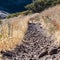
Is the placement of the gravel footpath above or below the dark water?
below

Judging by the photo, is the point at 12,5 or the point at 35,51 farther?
the point at 12,5

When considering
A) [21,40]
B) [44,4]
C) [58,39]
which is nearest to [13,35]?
[21,40]

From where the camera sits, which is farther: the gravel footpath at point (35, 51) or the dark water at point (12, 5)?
the dark water at point (12, 5)

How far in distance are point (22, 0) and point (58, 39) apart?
56.2m

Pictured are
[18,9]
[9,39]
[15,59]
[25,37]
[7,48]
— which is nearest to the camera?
[15,59]

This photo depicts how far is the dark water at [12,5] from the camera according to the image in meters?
60.0

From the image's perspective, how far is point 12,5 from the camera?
6262 cm

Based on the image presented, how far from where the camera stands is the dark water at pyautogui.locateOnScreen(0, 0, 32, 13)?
2361 inches

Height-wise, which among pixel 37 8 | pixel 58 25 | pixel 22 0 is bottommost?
pixel 58 25

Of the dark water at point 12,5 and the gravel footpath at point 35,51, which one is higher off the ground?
the dark water at point 12,5

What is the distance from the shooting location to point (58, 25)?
9008 millimetres

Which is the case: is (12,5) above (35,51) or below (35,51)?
above

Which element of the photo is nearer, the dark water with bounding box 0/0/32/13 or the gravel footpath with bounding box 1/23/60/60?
the gravel footpath with bounding box 1/23/60/60

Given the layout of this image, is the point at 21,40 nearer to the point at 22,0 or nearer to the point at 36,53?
the point at 36,53
